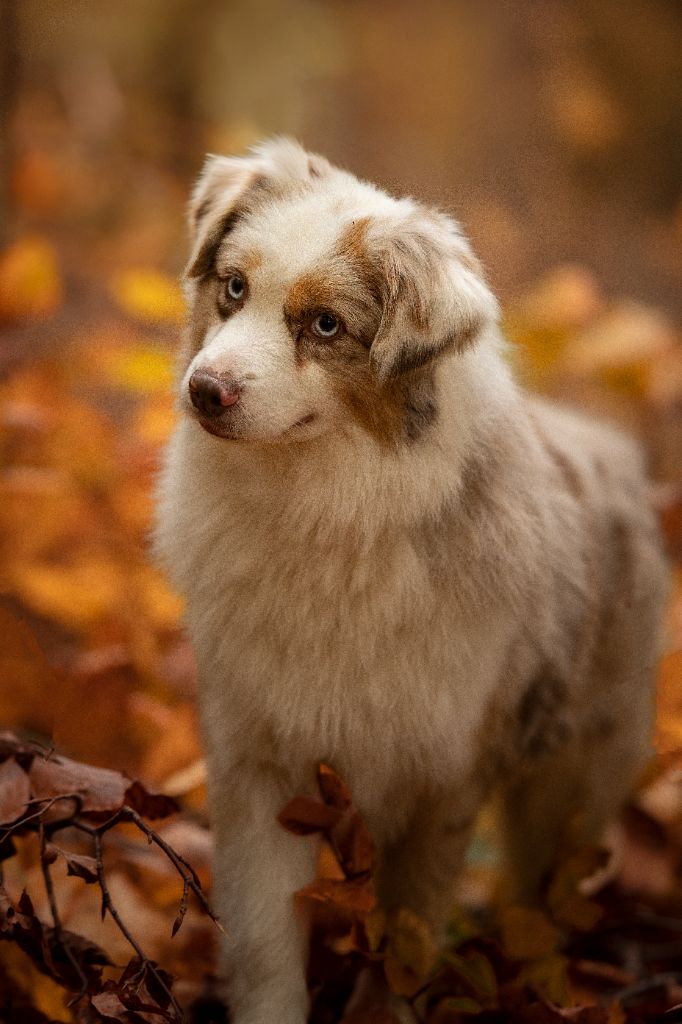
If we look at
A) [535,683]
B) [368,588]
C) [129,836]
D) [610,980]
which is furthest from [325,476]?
[610,980]

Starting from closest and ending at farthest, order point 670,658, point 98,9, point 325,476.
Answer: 1. point 325,476
2. point 670,658
3. point 98,9

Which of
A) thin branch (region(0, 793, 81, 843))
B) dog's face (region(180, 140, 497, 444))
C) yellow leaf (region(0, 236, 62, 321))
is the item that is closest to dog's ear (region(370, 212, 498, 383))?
dog's face (region(180, 140, 497, 444))

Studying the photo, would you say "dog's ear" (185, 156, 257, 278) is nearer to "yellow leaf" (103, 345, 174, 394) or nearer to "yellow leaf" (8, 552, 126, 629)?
"yellow leaf" (103, 345, 174, 394)

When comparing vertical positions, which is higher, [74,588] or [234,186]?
[234,186]

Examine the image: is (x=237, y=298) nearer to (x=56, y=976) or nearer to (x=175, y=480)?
(x=175, y=480)

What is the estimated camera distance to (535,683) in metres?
2.72

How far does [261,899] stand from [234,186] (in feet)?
5.15

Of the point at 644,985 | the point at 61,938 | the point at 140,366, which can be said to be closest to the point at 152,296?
the point at 140,366

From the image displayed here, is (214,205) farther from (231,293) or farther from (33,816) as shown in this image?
(33,816)

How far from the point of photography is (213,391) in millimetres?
2123

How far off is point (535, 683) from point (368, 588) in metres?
0.57

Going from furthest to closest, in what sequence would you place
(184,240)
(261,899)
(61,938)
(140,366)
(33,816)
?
(184,240), (140,366), (261,899), (61,938), (33,816)

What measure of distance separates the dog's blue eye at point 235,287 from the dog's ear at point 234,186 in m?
0.15

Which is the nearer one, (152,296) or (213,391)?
(213,391)
